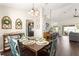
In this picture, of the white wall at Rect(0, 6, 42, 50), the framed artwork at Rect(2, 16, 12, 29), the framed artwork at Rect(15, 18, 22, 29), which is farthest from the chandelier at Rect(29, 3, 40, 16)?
the framed artwork at Rect(2, 16, 12, 29)

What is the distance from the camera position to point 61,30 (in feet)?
5.35

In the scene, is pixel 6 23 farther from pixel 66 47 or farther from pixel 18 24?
pixel 66 47

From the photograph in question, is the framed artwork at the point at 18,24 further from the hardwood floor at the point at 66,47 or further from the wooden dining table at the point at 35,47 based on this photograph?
the hardwood floor at the point at 66,47

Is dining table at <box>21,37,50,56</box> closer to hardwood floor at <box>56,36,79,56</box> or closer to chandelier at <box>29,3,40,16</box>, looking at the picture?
hardwood floor at <box>56,36,79,56</box>

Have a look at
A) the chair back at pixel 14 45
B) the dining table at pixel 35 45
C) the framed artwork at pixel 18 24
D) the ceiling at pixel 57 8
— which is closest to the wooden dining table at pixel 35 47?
the dining table at pixel 35 45

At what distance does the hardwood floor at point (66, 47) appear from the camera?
1605 mm

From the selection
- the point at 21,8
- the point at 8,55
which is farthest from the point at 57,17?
the point at 8,55

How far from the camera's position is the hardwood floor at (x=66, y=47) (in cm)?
161

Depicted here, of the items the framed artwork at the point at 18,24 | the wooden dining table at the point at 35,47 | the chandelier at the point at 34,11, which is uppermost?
the chandelier at the point at 34,11

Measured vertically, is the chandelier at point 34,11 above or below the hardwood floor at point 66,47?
above

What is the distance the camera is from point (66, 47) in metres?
1.60

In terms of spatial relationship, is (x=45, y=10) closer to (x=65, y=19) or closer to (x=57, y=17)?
(x=57, y=17)

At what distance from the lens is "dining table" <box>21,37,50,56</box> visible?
1631 millimetres

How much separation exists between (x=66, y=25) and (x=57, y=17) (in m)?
0.18
